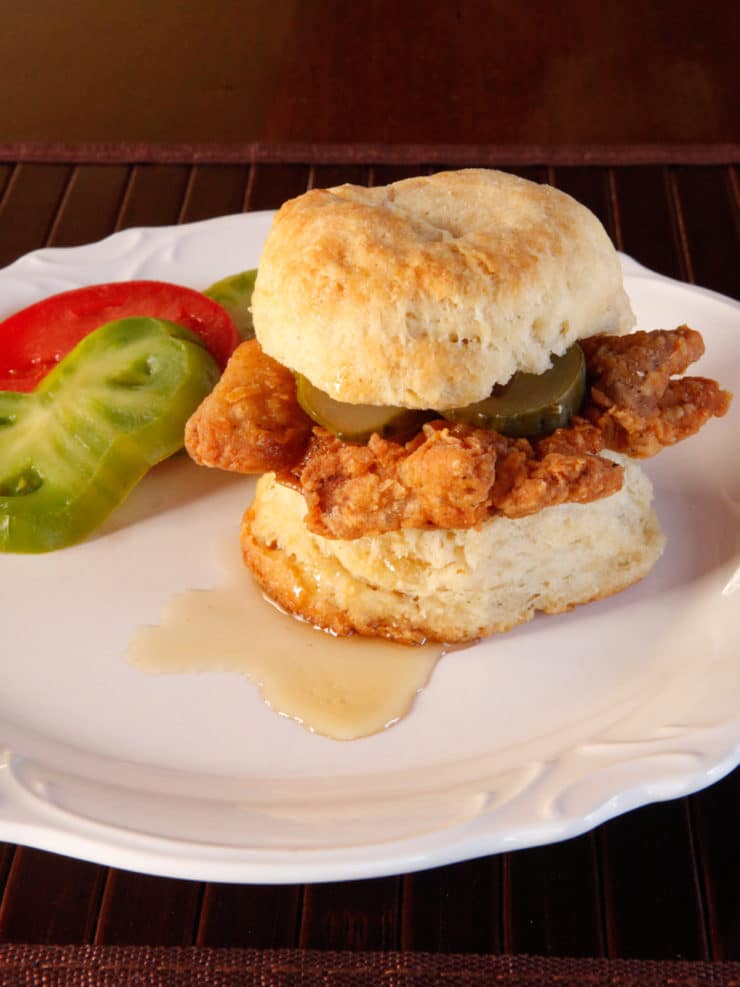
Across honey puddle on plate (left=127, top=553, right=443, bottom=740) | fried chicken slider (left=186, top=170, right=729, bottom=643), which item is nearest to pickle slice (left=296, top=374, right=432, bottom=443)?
fried chicken slider (left=186, top=170, right=729, bottom=643)

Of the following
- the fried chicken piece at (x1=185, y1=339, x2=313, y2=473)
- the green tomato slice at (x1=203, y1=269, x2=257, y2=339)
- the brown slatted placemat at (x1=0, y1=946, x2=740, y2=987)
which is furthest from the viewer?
the green tomato slice at (x1=203, y1=269, x2=257, y2=339)

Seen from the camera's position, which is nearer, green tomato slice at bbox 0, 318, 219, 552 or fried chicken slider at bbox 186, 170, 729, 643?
fried chicken slider at bbox 186, 170, 729, 643

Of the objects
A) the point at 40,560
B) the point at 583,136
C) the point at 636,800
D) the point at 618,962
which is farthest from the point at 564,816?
the point at 583,136

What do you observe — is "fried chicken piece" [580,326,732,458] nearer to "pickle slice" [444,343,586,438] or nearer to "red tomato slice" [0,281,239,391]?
"pickle slice" [444,343,586,438]

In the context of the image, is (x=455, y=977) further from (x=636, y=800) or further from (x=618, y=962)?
(x=636, y=800)

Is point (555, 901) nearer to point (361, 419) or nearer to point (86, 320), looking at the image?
point (361, 419)

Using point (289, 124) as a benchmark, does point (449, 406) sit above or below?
above

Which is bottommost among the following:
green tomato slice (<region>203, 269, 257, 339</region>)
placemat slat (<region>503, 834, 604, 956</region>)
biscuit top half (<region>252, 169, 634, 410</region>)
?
placemat slat (<region>503, 834, 604, 956</region>)
